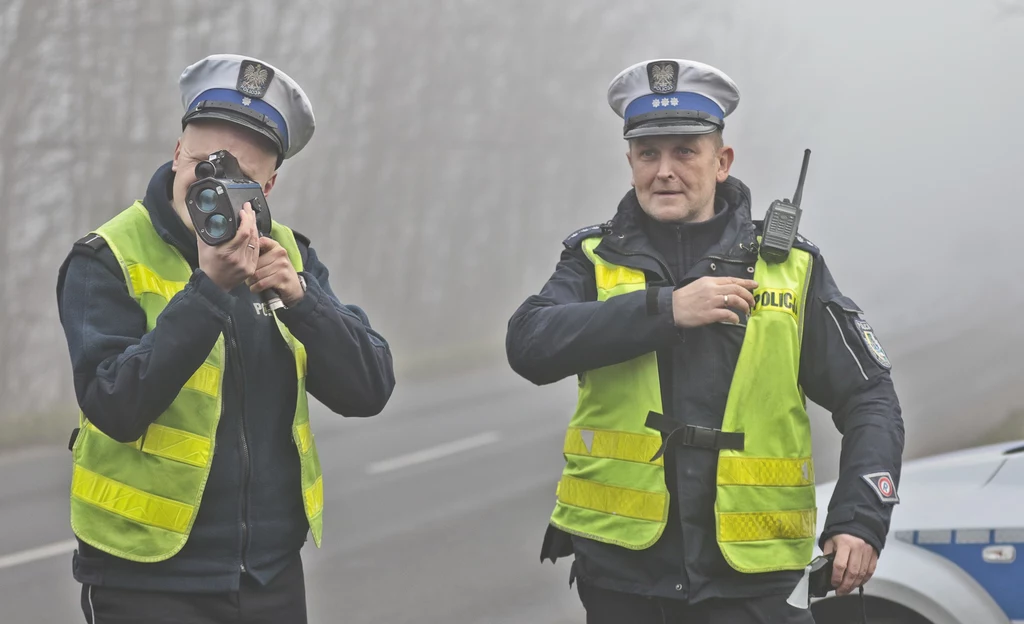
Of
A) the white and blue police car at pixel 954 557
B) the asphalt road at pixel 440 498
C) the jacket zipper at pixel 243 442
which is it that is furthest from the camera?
the asphalt road at pixel 440 498

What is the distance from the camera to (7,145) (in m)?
11.7

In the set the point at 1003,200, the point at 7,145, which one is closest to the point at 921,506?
the point at 7,145

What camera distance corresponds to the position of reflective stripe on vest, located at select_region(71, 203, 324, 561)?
2.90 meters

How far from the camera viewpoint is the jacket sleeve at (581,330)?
10.5 feet

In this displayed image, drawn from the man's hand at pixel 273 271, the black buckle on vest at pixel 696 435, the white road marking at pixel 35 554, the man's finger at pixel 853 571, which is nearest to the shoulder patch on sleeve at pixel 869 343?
the black buckle on vest at pixel 696 435

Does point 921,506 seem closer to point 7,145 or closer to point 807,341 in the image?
point 807,341

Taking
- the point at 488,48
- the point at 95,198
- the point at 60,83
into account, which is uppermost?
the point at 488,48

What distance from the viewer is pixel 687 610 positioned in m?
3.25

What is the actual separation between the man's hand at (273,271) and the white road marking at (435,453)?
6938 millimetres

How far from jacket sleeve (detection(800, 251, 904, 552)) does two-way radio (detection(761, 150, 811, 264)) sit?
12cm

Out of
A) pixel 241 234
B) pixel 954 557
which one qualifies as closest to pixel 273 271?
pixel 241 234

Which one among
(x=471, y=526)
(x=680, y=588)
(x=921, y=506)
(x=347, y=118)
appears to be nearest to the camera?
(x=680, y=588)

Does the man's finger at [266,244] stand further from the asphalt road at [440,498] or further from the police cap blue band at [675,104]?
the asphalt road at [440,498]

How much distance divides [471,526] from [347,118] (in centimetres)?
819
